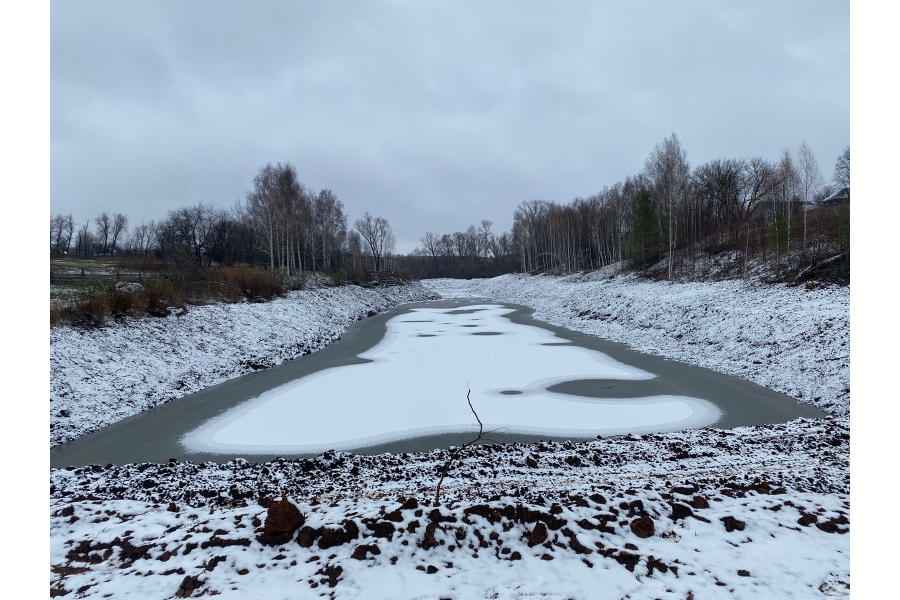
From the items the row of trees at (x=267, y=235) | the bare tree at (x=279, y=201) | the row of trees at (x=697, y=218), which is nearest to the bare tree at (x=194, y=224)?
the row of trees at (x=267, y=235)

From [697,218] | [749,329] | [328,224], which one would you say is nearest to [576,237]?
[697,218]

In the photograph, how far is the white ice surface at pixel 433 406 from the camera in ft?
22.6

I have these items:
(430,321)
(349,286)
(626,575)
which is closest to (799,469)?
(626,575)

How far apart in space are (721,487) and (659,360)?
8.72m

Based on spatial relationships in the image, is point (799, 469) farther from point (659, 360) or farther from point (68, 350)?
point (68, 350)

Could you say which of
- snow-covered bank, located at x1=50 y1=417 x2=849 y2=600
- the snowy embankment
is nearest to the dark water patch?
snow-covered bank, located at x1=50 y1=417 x2=849 y2=600

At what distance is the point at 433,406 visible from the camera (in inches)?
324

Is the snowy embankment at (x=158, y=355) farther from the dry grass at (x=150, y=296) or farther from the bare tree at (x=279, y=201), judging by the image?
the bare tree at (x=279, y=201)

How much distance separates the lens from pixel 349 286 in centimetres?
3475

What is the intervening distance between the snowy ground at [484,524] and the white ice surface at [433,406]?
99cm

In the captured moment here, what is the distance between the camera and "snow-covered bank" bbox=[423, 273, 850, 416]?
28.8ft

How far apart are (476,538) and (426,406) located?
5185mm

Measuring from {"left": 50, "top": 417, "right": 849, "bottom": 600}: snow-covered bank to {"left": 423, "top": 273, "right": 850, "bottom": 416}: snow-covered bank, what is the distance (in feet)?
17.0

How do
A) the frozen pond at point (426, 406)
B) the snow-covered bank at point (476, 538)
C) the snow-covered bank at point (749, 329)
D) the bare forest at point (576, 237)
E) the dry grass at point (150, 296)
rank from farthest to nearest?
the bare forest at point (576, 237), the dry grass at point (150, 296), the snow-covered bank at point (749, 329), the frozen pond at point (426, 406), the snow-covered bank at point (476, 538)
